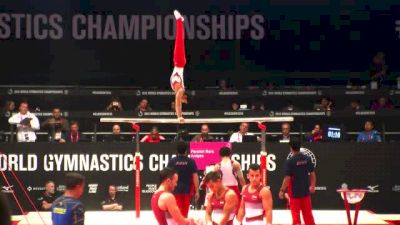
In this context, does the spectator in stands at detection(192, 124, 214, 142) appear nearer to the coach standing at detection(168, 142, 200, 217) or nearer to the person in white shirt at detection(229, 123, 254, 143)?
the person in white shirt at detection(229, 123, 254, 143)

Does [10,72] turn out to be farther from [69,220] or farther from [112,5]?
[69,220]

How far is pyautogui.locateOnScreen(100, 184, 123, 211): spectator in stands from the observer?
14.9 m

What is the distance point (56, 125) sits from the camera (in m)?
15.7

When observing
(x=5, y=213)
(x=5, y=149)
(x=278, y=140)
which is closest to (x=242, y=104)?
(x=278, y=140)

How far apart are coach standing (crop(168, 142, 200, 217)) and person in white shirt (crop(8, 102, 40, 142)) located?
17.1ft

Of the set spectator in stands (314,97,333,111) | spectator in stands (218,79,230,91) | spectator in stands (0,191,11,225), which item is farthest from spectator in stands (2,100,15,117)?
spectator in stands (0,191,11,225)

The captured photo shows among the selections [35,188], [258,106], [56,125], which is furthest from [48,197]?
[258,106]

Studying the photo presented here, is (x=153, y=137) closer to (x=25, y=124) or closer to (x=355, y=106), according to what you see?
(x=25, y=124)

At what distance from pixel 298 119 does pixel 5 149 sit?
6533 mm

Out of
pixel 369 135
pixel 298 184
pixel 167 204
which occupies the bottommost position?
pixel 298 184

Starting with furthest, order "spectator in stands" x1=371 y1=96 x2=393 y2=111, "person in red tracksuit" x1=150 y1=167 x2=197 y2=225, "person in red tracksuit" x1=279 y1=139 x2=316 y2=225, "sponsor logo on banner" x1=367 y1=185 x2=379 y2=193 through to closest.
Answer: "spectator in stands" x1=371 y1=96 x2=393 y2=111
"sponsor logo on banner" x1=367 y1=185 x2=379 y2=193
"person in red tracksuit" x1=279 y1=139 x2=316 y2=225
"person in red tracksuit" x1=150 y1=167 x2=197 y2=225

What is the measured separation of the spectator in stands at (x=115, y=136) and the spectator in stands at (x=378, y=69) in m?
6.88

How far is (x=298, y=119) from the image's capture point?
16.9 metres

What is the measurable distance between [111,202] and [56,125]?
6.97ft
